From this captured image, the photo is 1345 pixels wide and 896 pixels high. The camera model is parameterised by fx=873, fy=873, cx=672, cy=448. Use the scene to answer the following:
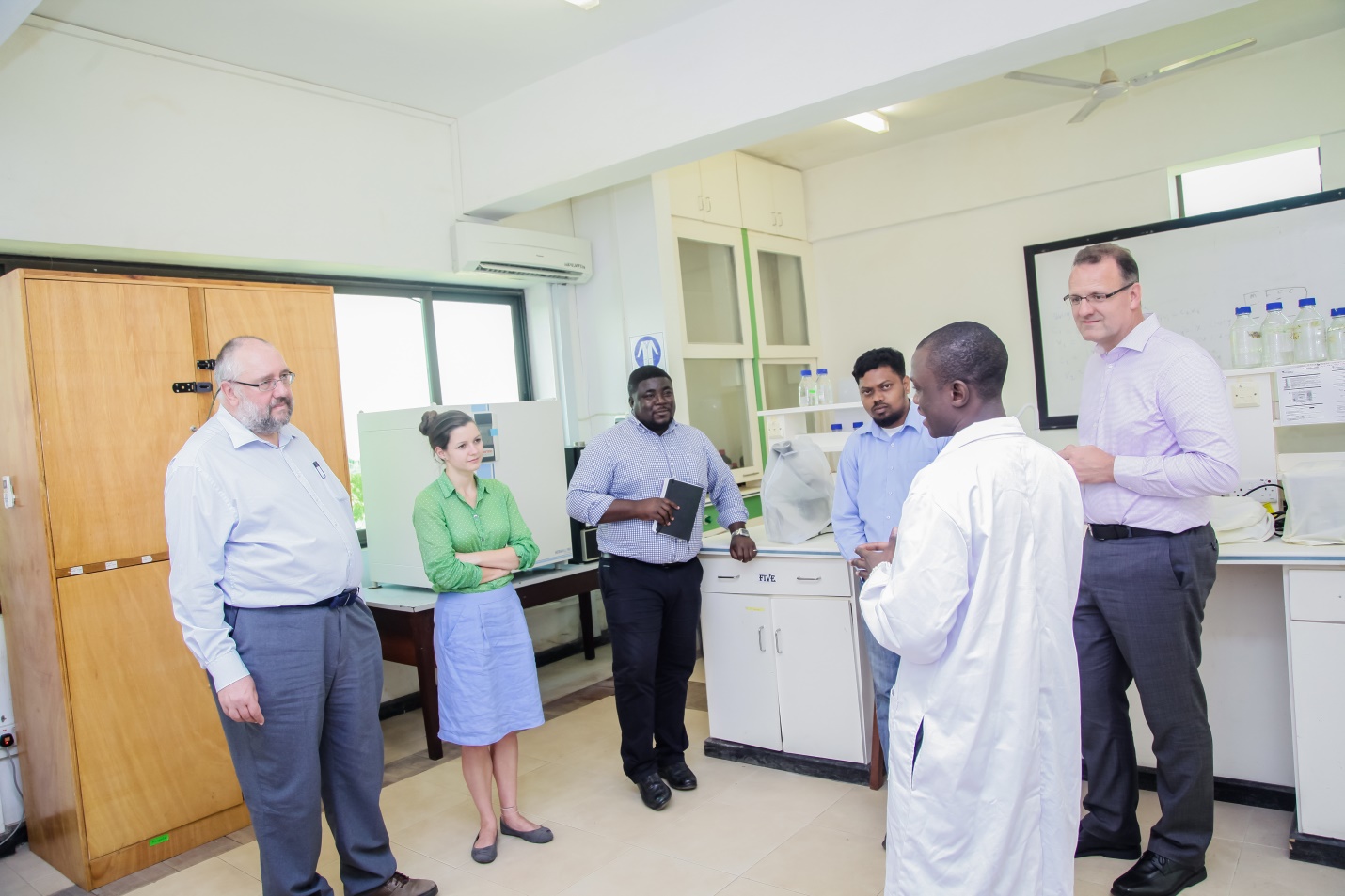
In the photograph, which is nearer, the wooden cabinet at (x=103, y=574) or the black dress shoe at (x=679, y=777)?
the wooden cabinet at (x=103, y=574)

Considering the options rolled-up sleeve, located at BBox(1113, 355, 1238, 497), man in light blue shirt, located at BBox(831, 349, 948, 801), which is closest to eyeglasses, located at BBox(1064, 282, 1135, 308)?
rolled-up sleeve, located at BBox(1113, 355, 1238, 497)

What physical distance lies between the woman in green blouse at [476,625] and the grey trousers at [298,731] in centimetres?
33

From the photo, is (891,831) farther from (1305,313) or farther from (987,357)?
(1305,313)

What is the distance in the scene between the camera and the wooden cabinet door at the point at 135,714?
275cm

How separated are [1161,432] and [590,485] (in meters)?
1.75

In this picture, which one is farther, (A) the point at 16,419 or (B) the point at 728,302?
(B) the point at 728,302

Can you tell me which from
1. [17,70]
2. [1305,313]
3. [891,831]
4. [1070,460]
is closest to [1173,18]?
[1305,313]

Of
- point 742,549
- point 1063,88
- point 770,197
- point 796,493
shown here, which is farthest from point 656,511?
point 1063,88

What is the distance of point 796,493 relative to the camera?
3256 millimetres

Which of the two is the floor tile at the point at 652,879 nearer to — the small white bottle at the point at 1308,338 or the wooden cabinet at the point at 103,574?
the wooden cabinet at the point at 103,574

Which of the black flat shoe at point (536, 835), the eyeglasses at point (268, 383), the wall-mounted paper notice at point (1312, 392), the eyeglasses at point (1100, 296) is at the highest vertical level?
the eyeglasses at point (1100, 296)

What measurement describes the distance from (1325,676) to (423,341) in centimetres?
394

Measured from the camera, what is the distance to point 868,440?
2652 millimetres

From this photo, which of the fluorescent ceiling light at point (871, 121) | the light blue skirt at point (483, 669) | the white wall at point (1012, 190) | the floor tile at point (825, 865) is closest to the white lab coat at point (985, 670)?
the floor tile at point (825, 865)
